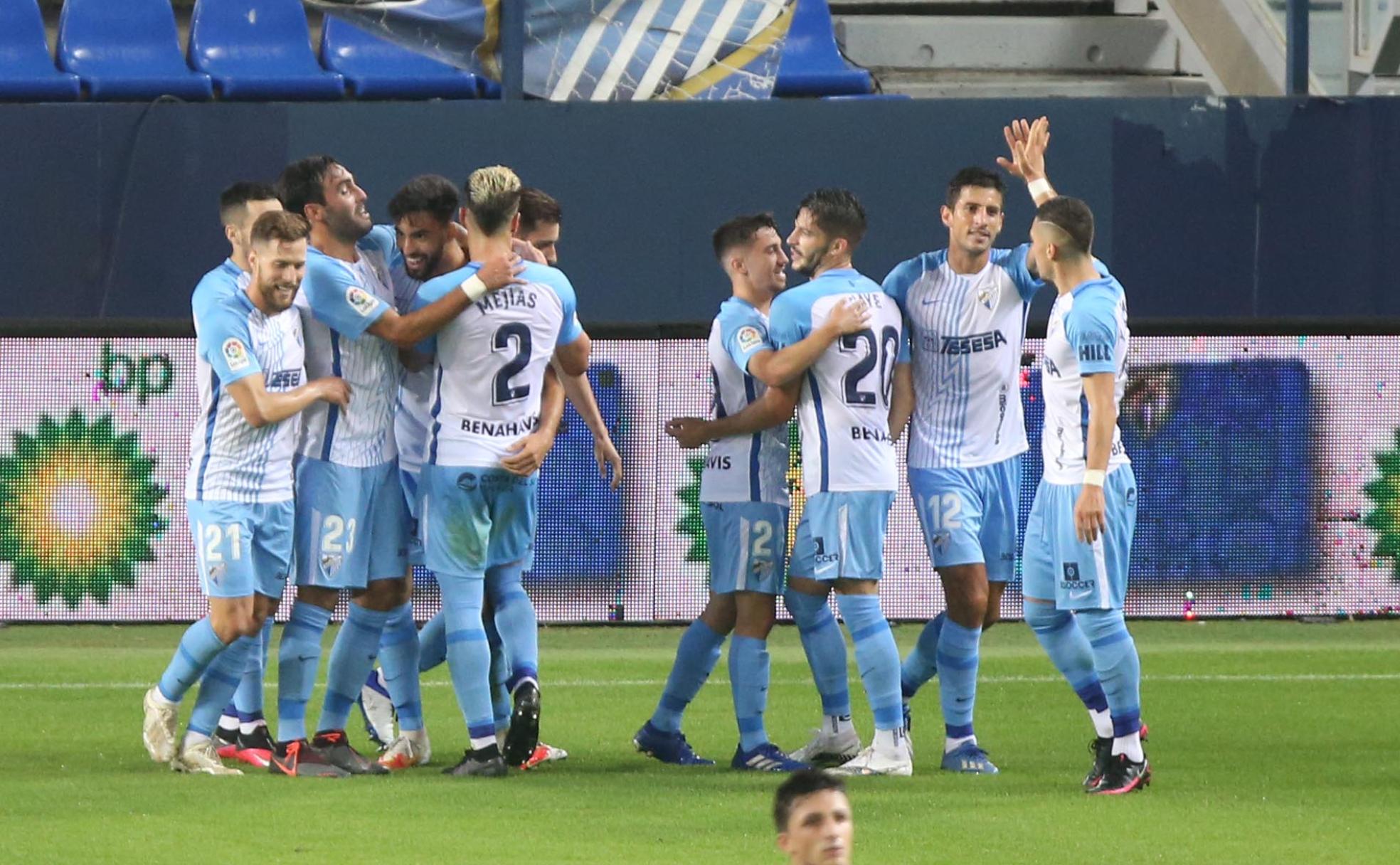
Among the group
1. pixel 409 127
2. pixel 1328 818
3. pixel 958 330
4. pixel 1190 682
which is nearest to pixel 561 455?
pixel 409 127

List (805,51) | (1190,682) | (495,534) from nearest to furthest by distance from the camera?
1. (495,534)
2. (1190,682)
3. (805,51)

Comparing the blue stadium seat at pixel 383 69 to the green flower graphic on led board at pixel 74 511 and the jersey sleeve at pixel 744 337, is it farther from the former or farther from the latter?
the jersey sleeve at pixel 744 337

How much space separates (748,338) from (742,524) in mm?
610

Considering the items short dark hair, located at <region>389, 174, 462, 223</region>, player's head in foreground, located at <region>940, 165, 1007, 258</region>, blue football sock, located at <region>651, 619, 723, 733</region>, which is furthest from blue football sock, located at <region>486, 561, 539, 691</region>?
player's head in foreground, located at <region>940, 165, 1007, 258</region>

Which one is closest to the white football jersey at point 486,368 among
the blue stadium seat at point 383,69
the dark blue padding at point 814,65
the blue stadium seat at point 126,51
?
the blue stadium seat at point 383,69

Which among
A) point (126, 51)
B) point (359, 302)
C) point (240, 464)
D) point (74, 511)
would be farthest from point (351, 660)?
point (126, 51)

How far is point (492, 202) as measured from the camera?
21.0ft

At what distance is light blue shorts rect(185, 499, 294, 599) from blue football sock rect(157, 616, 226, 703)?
4.9 inches

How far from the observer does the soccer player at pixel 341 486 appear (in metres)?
6.55

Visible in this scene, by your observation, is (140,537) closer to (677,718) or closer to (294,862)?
(677,718)

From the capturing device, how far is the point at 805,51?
1291cm

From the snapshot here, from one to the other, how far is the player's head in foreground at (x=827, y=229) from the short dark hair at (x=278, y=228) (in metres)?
1.57

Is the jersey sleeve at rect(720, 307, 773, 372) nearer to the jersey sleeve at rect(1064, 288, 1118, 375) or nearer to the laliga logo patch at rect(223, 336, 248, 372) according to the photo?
the jersey sleeve at rect(1064, 288, 1118, 375)

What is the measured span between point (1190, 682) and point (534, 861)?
4531 millimetres
